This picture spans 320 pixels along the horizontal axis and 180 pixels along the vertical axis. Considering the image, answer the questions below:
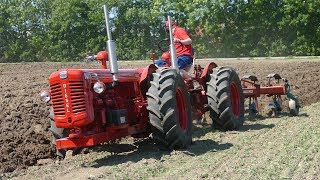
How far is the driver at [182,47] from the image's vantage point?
30.6ft

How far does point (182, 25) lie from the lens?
41875 millimetres

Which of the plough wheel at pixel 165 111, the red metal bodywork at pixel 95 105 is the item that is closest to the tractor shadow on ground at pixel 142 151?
the plough wheel at pixel 165 111

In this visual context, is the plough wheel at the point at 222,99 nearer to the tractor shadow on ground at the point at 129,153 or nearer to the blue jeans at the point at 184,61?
the blue jeans at the point at 184,61

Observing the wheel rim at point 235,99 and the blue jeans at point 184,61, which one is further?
the wheel rim at point 235,99

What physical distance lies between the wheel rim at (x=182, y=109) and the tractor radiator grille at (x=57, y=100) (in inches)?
71.9

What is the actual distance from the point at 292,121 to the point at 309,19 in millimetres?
28795

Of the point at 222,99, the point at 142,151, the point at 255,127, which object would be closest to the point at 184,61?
the point at 222,99

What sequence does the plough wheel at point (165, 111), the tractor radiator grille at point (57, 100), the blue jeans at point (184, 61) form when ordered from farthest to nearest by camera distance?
1. the blue jeans at point (184, 61)
2. the plough wheel at point (165, 111)
3. the tractor radiator grille at point (57, 100)

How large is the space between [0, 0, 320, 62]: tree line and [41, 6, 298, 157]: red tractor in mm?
29435

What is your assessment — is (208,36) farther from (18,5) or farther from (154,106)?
(154,106)

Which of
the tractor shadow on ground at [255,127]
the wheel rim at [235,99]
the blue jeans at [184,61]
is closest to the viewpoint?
the tractor shadow on ground at [255,127]

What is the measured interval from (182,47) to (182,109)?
1937 mm

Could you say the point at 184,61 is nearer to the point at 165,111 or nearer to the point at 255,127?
the point at 255,127

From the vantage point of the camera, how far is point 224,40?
3916 cm
